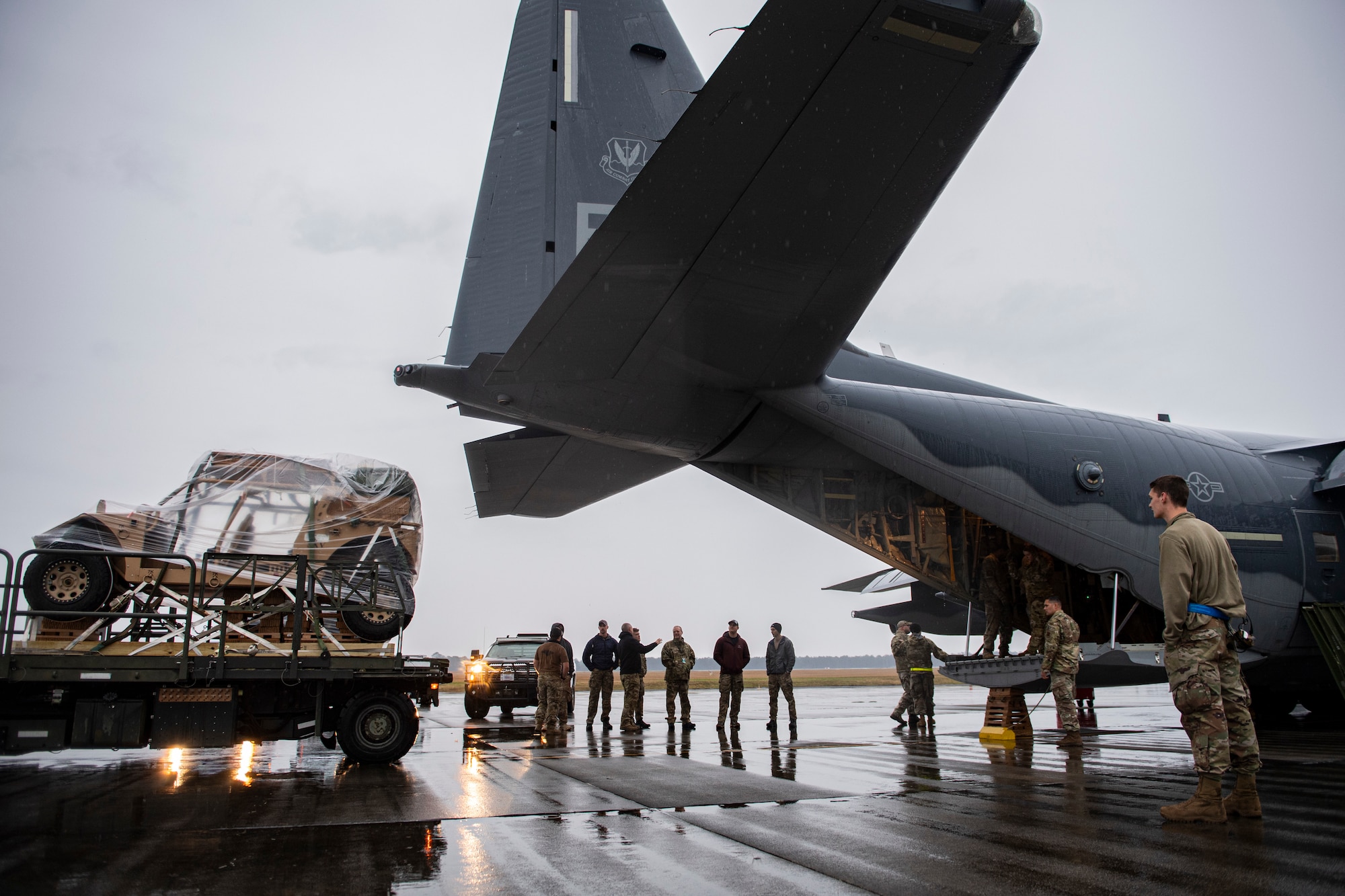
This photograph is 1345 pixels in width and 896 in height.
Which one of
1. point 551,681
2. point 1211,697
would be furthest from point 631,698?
point 1211,697

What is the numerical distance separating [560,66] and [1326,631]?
1057cm

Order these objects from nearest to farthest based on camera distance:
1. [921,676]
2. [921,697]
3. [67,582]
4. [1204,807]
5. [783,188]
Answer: [1204,807], [783,188], [67,582], [921,697], [921,676]

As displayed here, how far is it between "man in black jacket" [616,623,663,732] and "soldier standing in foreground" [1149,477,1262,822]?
818 centimetres

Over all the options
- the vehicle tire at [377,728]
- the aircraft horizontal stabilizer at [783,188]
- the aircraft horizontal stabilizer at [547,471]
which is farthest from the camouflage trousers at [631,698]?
the aircraft horizontal stabilizer at [783,188]

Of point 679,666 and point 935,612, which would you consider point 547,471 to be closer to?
point 679,666

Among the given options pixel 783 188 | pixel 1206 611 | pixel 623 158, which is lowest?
pixel 1206 611

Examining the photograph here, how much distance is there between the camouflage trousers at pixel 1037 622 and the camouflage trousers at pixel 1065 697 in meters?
0.88

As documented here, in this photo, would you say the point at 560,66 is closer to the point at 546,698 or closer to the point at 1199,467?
the point at 546,698

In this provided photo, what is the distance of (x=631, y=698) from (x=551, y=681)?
1.78m

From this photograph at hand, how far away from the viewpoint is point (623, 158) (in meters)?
8.96

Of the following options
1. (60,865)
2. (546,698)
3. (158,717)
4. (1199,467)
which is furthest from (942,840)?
(1199,467)

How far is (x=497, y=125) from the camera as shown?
350 inches

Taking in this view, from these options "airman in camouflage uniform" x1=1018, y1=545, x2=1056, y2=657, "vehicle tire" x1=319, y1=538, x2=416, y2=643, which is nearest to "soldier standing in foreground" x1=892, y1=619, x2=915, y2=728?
"airman in camouflage uniform" x1=1018, y1=545, x2=1056, y2=657

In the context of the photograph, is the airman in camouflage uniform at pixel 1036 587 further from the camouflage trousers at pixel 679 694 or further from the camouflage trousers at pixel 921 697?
the camouflage trousers at pixel 679 694
